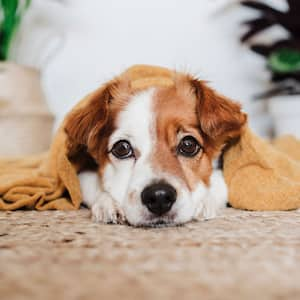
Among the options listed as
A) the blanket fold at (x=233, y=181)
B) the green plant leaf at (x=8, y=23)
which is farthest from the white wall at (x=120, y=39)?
the blanket fold at (x=233, y=181)

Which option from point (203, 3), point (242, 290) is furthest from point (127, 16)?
point (242, 290)

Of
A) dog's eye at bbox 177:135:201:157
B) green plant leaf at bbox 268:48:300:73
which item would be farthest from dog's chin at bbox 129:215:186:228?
green plant leaf at bbox 268:48:300:73

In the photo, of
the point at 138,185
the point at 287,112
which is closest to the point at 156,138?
the point at 138,185

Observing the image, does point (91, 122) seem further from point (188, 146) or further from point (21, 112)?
point (21, 112)

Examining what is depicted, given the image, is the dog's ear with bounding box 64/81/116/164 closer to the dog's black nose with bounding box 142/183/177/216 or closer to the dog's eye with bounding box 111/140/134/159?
the dog's eye with bounding box 111/140/134/159

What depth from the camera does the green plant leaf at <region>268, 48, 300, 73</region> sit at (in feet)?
8.11

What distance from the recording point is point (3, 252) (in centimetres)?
92

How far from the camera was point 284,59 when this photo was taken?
2.50m

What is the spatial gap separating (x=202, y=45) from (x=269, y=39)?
1.36 feet

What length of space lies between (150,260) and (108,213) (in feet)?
1.38

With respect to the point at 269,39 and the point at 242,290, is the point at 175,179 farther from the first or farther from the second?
the point at 269,39

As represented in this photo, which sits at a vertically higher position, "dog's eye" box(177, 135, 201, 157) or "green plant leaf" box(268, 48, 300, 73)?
"green plant leaf" box(268, 48, 300, 73)

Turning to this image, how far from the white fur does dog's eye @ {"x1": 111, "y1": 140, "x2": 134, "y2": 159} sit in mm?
13

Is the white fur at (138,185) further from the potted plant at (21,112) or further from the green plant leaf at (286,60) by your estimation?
the green plant leaf at (286,60)
